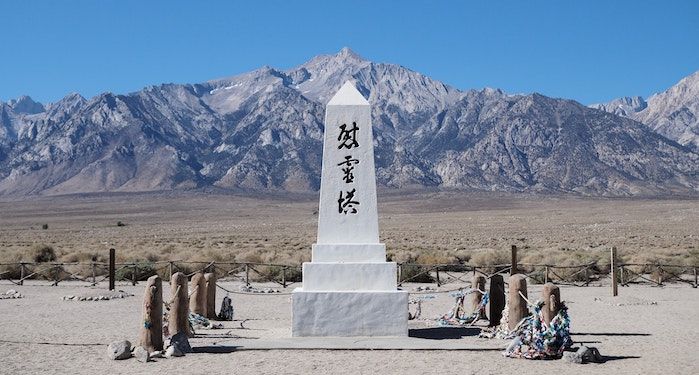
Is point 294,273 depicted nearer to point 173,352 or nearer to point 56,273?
point 56,273

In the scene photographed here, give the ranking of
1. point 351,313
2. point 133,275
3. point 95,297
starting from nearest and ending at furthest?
point 351,313
point 95,297
point 133,275

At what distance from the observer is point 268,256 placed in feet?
114

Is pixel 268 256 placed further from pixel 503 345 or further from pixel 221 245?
pixel 503 345

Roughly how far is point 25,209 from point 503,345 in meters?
133

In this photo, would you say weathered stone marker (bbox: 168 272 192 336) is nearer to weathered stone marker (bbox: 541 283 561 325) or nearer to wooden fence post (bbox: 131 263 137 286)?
weathered stone marker (bbox: 541 283 561 325)

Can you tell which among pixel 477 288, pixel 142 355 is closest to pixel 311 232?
pixel 477 288

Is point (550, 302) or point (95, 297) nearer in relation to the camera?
point (550, 302)

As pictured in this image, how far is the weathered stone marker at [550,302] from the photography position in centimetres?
1270

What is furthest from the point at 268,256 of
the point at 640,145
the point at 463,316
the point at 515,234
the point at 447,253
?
the point at 640,145

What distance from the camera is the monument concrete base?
13.7m

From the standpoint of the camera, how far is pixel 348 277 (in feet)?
45.6

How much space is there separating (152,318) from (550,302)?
592 cm

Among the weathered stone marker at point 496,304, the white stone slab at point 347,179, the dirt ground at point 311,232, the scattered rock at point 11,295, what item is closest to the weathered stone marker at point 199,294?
the white stone slab at point 347,179

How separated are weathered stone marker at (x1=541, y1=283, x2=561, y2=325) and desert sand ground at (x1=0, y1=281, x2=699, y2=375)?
0.78 metres
